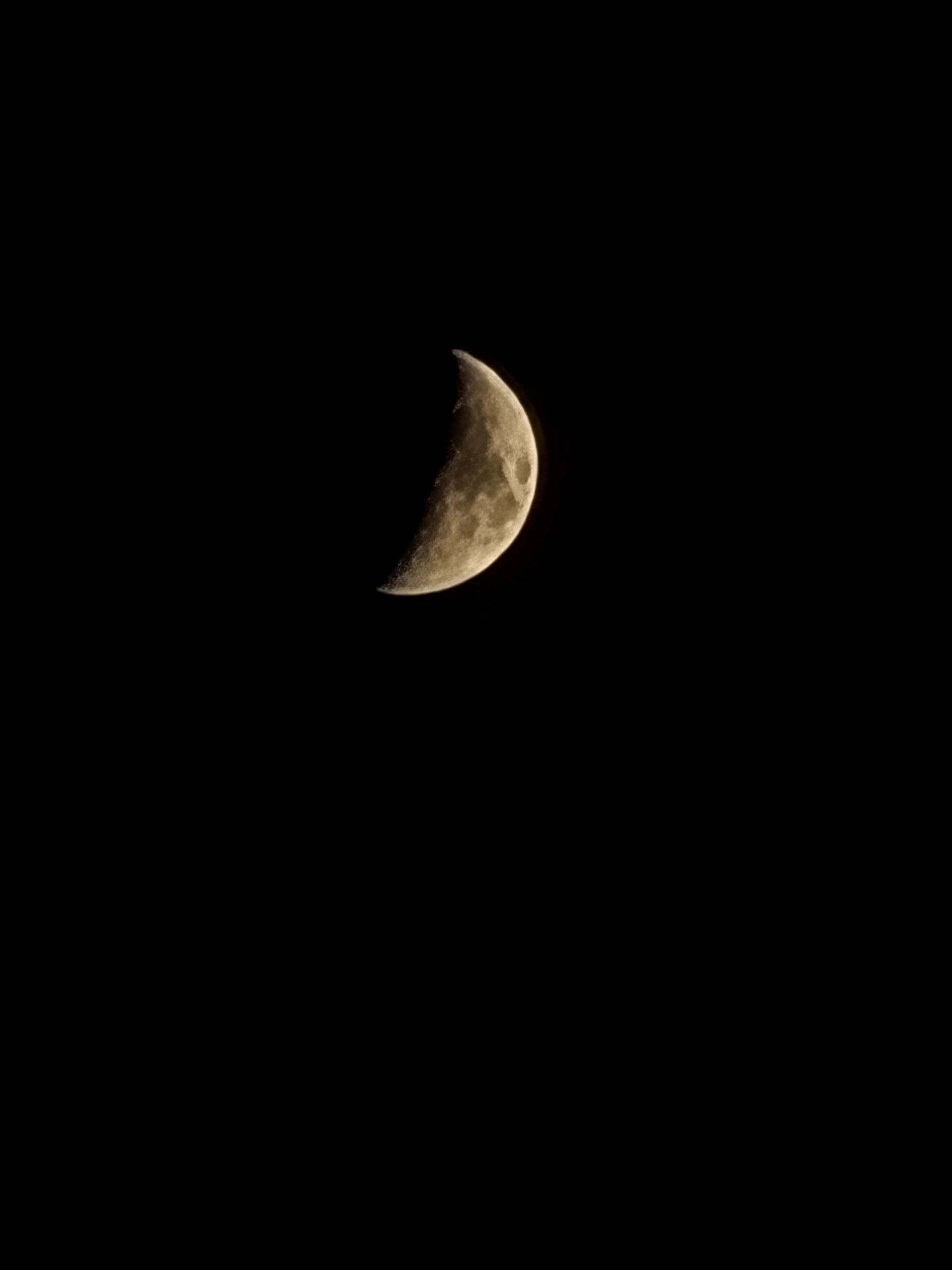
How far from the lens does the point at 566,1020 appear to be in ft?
10.4

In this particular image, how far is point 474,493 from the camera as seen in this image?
2238mm

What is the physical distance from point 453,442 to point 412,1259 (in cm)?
315

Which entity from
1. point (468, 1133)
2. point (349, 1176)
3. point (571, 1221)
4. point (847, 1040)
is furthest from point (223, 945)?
point (847, 1040)

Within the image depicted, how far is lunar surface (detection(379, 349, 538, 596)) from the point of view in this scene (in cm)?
218

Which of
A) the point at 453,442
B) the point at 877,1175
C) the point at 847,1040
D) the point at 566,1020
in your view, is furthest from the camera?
the point at 566,1020

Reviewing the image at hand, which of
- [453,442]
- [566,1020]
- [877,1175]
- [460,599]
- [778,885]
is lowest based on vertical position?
[877,1175]

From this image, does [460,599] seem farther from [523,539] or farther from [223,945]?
[223,945]

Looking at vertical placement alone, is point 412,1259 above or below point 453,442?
below

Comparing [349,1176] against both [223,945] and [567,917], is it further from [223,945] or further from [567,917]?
[567,917]

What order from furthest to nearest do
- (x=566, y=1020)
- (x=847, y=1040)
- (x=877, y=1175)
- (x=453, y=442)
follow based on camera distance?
(x=566, y=1020) → (x=847, y=1040) → (x=877, y=1175) → (x=453, y=442)

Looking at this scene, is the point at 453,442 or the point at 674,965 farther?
the point at 674,965

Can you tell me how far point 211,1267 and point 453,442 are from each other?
3243mm

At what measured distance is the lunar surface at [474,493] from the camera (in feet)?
7.16

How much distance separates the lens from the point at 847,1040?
294 cm
